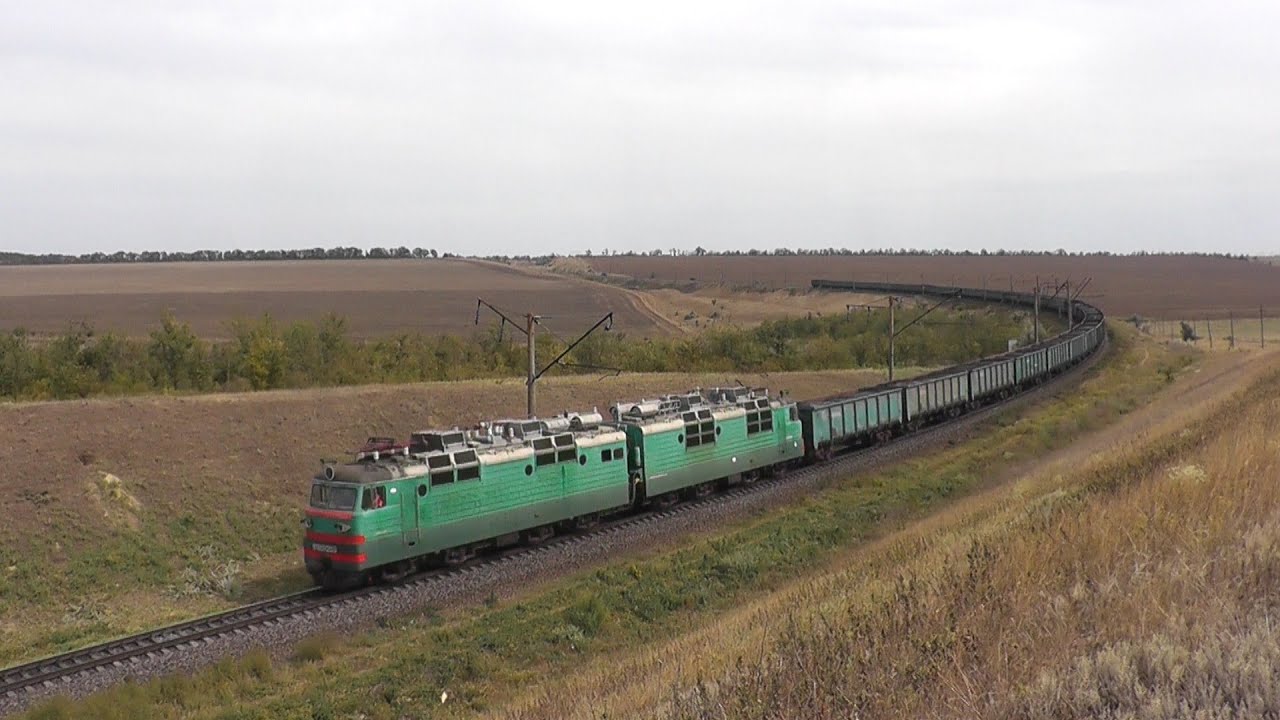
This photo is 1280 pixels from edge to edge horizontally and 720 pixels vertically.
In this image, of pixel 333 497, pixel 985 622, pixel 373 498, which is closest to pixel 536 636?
pixel 373 498

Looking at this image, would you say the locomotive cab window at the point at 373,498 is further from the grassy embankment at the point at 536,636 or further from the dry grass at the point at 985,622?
the dry grass at the point at 985,622

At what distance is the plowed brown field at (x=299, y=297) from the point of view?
101312mm

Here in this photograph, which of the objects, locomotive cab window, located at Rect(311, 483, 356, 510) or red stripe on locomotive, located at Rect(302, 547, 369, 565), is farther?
locomotive cab window, located at Rect(311, 483, 356, 510)

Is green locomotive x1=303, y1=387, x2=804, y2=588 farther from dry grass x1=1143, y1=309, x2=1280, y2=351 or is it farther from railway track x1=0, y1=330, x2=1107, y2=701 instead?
dry grass x1=1143, y1=309, x2=1280, y2=351

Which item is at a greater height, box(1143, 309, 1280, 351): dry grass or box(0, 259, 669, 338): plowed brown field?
box(0, 259, 669, 338): plowed brown field

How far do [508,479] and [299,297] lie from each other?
348ft

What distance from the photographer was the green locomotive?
74.6ft

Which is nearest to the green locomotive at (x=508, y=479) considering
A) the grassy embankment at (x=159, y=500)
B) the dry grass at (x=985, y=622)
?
the grassy embankment at (x=159, y=500)

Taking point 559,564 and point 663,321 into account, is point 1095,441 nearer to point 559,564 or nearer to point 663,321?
point 559,564

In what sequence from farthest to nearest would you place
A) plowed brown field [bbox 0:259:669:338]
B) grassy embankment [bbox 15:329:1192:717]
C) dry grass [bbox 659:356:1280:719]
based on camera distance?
plowed brown field [bbox 0:259:669:338] → grassy embankment [bbox 15:329:1192:717] → dry grass [bbox 659:356:1280:719]

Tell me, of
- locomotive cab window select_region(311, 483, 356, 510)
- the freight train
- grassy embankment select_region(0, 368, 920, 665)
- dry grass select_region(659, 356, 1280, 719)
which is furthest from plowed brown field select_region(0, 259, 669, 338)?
dry grass select_region(659, 356, 1280, 719)

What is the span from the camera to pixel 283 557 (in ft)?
100

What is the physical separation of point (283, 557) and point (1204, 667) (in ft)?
91.5

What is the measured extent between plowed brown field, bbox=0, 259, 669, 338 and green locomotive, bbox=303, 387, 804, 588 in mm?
63173
